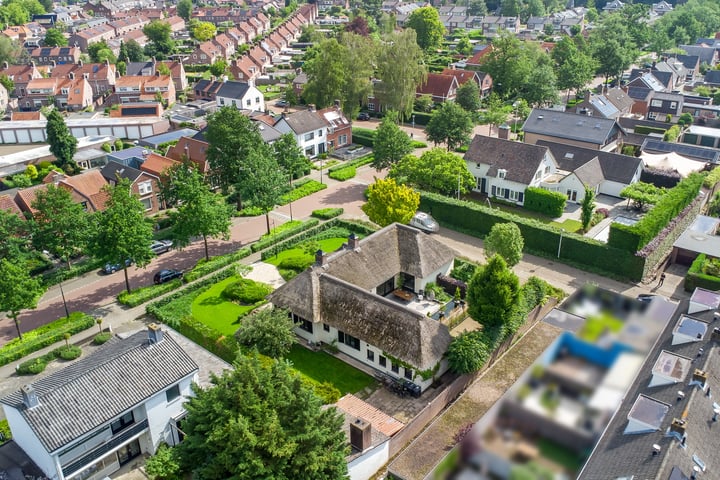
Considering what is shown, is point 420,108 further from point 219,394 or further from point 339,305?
point 219,394

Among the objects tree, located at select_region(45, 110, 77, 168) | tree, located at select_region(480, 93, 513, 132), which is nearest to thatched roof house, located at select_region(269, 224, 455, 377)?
tree, located at select_region(480, 93, 513, 132)

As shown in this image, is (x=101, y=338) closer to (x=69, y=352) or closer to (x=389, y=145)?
(x=69, y=352)

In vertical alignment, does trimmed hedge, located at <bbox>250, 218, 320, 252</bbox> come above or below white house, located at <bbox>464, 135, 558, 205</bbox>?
below

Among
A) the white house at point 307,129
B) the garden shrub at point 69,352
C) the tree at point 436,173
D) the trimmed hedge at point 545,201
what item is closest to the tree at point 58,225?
the garden shrub at point 69,352

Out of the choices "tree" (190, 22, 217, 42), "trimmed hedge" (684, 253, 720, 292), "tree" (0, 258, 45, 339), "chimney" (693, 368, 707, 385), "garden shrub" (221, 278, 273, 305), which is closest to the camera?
"chimney" (693, 368, 707, 385)

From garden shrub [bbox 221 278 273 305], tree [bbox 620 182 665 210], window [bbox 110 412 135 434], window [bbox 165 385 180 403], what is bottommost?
garden shrub [bbox 221 278 273 305]

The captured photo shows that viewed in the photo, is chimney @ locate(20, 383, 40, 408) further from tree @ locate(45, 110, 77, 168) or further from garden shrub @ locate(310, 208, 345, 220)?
tree @ locate(45, 110, 77, 168)

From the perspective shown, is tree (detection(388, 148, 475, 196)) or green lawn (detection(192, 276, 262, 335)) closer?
green lawn (detection(192, 276, 262, 335))
